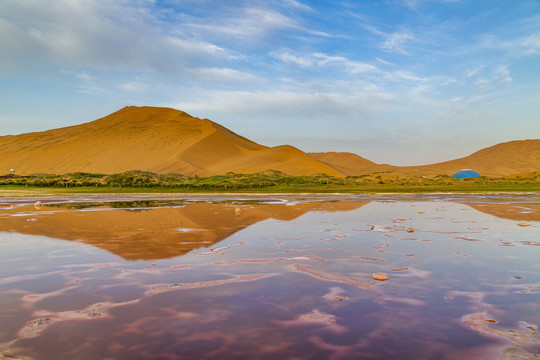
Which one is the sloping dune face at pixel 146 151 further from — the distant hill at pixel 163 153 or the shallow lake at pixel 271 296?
the shallow lake at pixel 271 296

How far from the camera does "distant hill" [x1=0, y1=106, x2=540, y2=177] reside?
79.3m

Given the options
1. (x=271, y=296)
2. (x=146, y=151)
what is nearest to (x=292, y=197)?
(x=271, y=296)

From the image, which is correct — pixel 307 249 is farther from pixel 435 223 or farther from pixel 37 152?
pixel 37 152

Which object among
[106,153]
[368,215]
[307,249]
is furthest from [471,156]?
[307,249]

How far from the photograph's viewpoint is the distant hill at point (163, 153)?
79.3 metres

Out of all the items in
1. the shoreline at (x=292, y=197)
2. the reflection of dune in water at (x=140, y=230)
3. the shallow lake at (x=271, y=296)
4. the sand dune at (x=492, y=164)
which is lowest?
the shallow lake at (x=271, y=296)

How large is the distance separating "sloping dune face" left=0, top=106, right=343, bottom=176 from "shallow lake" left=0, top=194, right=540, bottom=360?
6061 centimetres

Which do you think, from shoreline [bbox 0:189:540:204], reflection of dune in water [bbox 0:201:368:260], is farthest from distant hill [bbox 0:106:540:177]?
reflection of dune in water [bbox 0:201:368:260]

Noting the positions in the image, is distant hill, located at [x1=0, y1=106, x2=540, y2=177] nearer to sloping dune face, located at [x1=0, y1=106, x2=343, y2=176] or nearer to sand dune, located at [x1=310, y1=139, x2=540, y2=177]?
sloping dune face, located at [x1=0, y1=106, x2=343, y2=176]

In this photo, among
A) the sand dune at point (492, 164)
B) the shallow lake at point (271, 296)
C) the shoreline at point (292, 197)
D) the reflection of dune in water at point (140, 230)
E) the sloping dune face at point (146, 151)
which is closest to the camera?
the shallow lake at point (271, 296)

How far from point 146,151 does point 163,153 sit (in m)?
5.78

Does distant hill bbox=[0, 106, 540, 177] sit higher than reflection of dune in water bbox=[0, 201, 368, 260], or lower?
higher

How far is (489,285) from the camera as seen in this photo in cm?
640

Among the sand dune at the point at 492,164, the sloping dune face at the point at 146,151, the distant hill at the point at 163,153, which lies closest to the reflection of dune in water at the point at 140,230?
the distant hill at the point at 163,153
